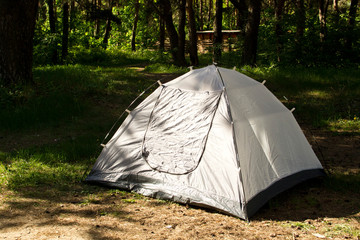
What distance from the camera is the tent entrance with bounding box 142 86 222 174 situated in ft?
19.2

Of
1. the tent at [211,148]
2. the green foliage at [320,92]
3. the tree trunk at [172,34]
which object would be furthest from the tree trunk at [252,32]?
the tent at [211,148]

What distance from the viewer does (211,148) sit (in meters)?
5.70

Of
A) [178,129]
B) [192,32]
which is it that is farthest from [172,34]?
[178,129]

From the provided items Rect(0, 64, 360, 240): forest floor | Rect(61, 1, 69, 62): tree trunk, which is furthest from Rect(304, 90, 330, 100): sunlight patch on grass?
Rect(61, 1, 69, 62): tree trunk

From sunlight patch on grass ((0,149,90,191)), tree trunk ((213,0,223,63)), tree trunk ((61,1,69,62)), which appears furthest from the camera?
tree trunk ((61,1,69,62))

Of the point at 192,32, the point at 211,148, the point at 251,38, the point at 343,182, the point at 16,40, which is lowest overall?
the point at 343,182

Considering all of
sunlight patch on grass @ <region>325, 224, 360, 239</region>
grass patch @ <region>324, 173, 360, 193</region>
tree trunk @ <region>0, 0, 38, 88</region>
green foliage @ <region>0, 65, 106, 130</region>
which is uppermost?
tree trunk @ <region>0, 0, 38, 88</region>

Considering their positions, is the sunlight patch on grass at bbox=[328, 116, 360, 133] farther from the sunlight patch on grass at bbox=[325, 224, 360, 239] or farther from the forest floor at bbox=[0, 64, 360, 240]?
the sunlight patch on grass at bbox=[325, 224, 360, 239]

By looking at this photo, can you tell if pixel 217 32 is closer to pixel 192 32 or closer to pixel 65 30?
pixel 192 32

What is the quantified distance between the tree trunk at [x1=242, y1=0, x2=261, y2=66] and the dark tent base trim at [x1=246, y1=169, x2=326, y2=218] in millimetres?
8149

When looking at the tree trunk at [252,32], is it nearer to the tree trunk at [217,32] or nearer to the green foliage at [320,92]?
the green foliage at [320,92]

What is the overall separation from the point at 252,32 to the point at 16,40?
7.40 meters

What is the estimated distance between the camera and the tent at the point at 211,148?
17.8 ft

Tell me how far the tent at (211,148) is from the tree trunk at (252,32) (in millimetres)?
7643
